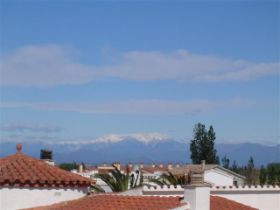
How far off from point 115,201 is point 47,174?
95.8 inches


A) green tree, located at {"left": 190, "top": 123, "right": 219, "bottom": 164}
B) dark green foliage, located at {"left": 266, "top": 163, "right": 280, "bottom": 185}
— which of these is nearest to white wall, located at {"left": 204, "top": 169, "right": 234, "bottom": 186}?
dark green foliage, located at {"left": 266, "top": 163, "right": 280, "bottom": 185}

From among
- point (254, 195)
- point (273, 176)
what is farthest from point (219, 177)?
point (254, 195)

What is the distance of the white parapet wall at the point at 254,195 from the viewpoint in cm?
2438

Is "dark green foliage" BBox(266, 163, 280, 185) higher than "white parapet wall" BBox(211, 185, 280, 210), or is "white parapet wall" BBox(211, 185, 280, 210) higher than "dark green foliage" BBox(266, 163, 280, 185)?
"dark green foliage" BBox(266, 163, 280, 185)

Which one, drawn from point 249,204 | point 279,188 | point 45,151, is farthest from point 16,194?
point 279,188

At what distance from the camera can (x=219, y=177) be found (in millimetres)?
54781

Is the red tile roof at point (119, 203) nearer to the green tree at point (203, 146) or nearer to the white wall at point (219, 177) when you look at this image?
the white wall at point (219, 177)

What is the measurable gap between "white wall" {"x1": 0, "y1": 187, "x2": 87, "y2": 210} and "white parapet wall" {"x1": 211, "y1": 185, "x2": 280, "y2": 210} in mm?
7439

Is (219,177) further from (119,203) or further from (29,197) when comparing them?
(29,197)

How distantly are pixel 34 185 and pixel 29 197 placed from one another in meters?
0.39

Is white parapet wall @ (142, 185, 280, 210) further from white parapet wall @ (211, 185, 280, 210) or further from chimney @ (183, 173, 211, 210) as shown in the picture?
chimney @ (183, 173, 211, 210)

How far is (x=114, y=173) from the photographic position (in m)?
26.5

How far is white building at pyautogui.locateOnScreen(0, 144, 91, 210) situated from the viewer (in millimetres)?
18141

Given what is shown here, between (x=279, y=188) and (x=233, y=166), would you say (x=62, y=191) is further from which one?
(x=233, y=166)
